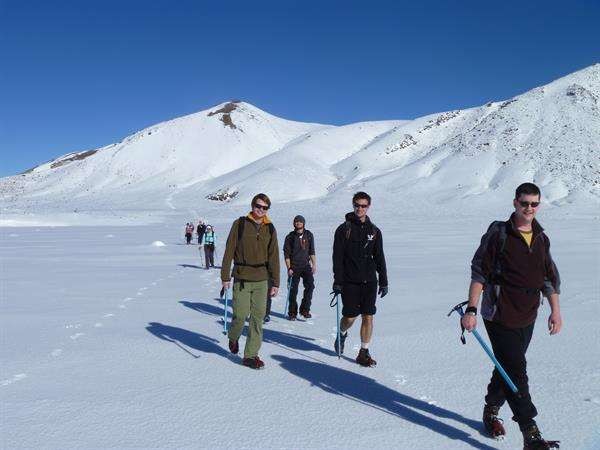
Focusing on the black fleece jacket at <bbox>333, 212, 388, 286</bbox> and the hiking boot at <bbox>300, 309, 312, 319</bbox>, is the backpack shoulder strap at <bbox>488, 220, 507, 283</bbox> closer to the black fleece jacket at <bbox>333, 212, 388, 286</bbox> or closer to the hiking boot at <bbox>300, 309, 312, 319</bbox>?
the black fleece jacket at <bbox>333, 212, 388, 286</bbox>

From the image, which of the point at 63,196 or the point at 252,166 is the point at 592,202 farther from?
the point at 63,196

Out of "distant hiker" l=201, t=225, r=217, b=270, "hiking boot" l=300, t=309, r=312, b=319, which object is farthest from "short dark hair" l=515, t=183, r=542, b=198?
"distant hiker" l=201, t=225, r=217, b=270

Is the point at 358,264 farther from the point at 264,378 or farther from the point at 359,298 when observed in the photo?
the point at 264,378

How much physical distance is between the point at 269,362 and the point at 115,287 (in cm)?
731

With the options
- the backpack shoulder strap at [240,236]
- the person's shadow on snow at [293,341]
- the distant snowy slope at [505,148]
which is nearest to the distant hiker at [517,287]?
the backpack shoulder strap at [240,236]

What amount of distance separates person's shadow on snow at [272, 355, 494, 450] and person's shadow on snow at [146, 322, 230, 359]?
965 millimetres

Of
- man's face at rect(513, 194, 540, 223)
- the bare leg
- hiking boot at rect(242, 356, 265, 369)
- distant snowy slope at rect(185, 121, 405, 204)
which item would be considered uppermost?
distant snowy slope at rect(185, 121, 405, 204)

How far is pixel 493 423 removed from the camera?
4.49 meters

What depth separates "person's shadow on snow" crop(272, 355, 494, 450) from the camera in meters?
4.69

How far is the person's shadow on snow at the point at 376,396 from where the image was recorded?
4.69m

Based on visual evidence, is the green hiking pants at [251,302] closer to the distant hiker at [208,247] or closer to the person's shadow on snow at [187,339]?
the person's shadow on snow at [187,339]

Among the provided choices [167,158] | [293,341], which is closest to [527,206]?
[293,341]

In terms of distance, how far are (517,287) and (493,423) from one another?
47.5 inches

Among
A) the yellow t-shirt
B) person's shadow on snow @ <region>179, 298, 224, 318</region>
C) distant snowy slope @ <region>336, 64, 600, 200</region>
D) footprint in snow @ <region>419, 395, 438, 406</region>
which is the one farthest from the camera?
distant snowy slope @ <region>336, 64, 600, 200</region>
